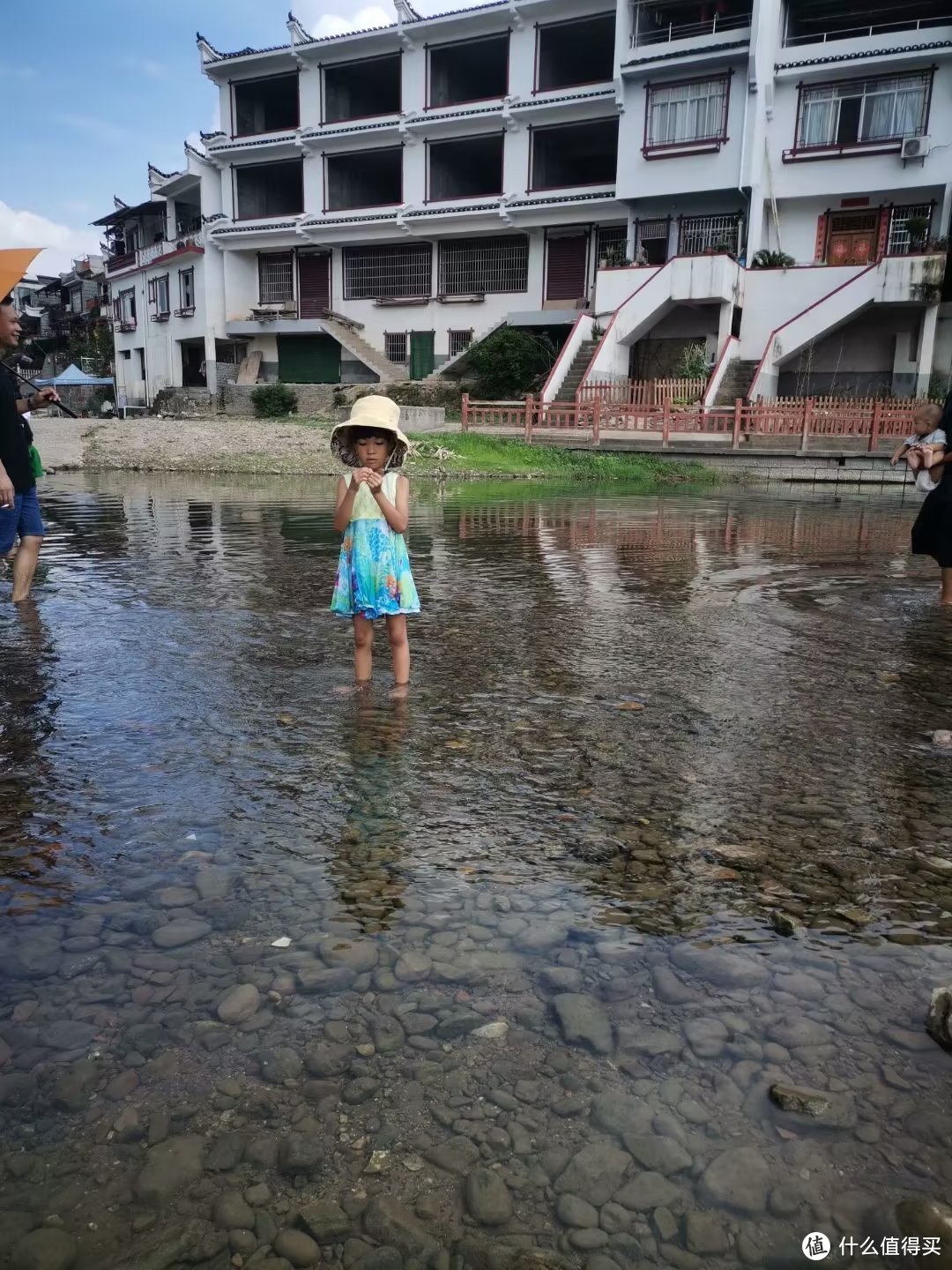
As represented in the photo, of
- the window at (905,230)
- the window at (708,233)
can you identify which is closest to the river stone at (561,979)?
the window at (905,230)

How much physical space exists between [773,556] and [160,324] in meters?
40.2

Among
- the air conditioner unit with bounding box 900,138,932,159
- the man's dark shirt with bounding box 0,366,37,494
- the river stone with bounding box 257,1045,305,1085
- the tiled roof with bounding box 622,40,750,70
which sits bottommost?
the river stone with bounding box 257,1045,305,1085

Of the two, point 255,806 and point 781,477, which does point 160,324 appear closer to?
point 781,477

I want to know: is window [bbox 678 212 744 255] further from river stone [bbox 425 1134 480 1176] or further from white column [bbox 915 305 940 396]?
river stone [bbox 425 1134 480 1176]

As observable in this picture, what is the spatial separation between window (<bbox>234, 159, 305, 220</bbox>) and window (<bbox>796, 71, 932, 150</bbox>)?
2002 cm

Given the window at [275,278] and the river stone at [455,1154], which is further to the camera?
the window at [275,278]

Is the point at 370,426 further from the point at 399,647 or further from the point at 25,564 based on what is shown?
the point at 25,564

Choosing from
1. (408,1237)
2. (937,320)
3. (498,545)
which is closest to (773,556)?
(498,545)

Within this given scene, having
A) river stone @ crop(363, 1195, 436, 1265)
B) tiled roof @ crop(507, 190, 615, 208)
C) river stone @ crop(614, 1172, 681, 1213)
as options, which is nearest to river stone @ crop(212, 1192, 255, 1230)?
river stone @ crop(363, 1195, 436, 1265)

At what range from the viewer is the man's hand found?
20.2 feet

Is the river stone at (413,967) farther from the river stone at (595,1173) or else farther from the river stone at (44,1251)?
the river stone at (44,1251)

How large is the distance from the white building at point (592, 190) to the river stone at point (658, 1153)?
24.8 meters

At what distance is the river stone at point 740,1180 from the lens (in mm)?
1693

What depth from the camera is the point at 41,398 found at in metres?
6.27
